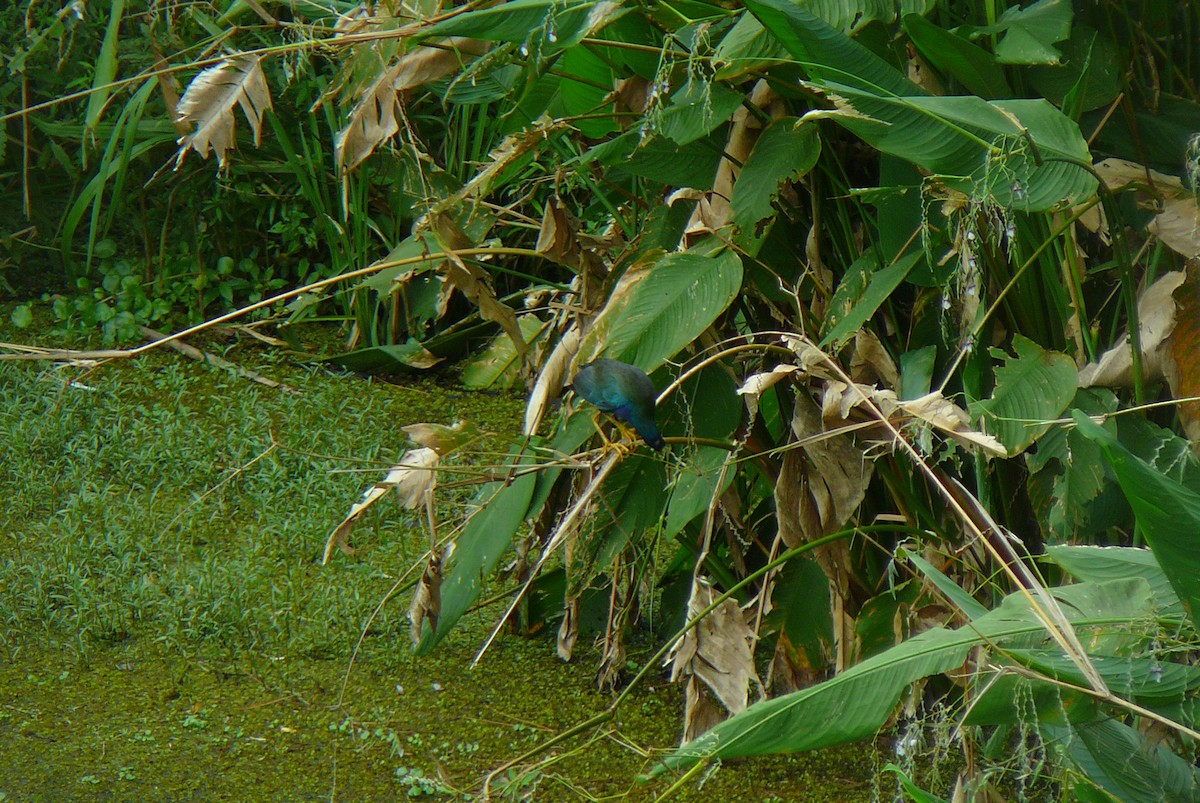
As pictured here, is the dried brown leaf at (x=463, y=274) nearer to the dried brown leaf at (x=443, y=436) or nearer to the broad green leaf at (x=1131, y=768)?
the dried brown leaf at (x=443, y=436)

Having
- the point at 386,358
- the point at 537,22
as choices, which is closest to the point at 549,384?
the point at 537,22

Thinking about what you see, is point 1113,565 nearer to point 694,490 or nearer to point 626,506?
point 694,490

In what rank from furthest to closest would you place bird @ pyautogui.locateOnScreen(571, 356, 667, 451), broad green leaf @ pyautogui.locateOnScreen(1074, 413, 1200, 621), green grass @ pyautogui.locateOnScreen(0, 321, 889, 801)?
1. green grass @ pyautogui.locateOnScreen(0, 321, 889, 801)
2. bird @ pyautogui.locateOnScreen(571, 356, 667, 451)
3. broad green leaf @ pyautogui.locateOnScreen(1074, 413, 1200, 621)

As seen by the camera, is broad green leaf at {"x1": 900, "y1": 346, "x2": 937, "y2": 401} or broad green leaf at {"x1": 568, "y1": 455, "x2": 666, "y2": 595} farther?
broad green leaf at {"x1": 568, "y1": 455, "x2": 666, "y2": 595}

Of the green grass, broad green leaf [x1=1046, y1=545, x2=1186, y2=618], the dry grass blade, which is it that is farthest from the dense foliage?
the dry grass blade

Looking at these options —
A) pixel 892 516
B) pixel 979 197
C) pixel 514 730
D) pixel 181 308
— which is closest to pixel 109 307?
pixel 181 308

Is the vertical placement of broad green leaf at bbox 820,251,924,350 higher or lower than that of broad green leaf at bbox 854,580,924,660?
higher

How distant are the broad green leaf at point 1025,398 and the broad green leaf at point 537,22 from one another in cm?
77

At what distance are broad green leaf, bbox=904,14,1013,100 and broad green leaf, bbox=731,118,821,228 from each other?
0.70 ft

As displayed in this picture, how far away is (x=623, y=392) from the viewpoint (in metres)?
2.03

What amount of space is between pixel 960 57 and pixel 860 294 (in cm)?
40

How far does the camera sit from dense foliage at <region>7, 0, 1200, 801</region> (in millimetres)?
1396

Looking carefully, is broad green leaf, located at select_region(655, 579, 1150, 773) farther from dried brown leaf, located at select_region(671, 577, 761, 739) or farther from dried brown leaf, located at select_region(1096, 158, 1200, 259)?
dried brown leaf, located at select_region(671, 577, 761, 739)

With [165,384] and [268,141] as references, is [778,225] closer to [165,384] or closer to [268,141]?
[165,384]
